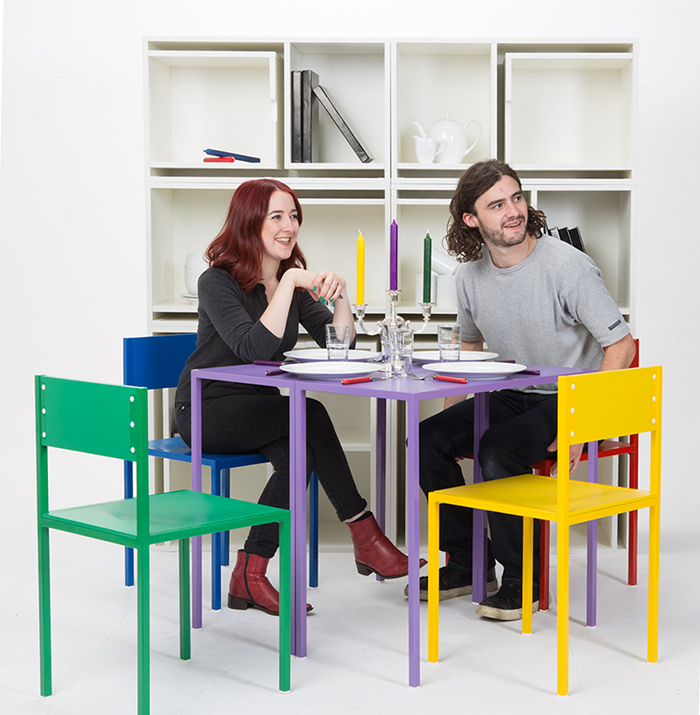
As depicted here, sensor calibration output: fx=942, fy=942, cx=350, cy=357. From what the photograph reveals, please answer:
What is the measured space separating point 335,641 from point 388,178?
5.24ft

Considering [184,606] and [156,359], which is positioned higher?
[156,359]

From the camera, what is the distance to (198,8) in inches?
146

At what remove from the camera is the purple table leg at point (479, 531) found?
2670mm

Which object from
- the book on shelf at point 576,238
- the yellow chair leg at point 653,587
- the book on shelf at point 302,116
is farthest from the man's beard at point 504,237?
the yellow chair leg at point 653,587

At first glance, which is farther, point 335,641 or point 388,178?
point 388,178

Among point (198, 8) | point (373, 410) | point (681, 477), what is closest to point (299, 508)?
point (373, 410)

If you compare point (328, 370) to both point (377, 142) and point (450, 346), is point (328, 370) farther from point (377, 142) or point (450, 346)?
point (377, 142)

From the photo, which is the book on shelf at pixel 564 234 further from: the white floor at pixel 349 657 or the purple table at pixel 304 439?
the white floor at pixel 349 657

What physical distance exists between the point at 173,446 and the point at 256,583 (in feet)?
1.79

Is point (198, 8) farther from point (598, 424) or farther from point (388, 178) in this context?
point (598, 424)


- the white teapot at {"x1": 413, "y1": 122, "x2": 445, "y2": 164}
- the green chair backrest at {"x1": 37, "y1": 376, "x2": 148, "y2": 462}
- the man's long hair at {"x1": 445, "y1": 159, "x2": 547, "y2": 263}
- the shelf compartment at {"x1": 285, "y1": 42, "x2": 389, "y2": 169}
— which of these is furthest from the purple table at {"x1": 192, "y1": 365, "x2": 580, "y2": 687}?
the shelf compartment at {"x1": 285, "y1": 42, "x2": 389, "y2": 169}

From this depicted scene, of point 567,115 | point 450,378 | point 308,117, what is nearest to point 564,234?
point 567,115

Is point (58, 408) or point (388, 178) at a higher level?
point (388, 178)

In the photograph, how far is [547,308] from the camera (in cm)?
271
